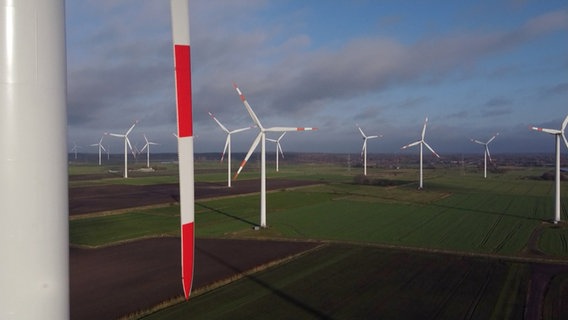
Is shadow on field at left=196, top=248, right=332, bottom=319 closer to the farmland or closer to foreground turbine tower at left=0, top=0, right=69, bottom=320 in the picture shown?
the farmland

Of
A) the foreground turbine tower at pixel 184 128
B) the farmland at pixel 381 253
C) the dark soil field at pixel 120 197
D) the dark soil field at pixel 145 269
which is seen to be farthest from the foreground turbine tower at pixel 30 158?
the dark soil field at pixel 120 197

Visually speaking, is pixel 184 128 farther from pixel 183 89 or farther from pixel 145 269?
pixel 145 269

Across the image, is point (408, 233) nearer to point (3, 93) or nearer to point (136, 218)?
point (136, 218)

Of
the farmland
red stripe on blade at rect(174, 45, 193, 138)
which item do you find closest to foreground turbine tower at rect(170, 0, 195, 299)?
red stripe on blade at rect(174, 45, 193, 138)

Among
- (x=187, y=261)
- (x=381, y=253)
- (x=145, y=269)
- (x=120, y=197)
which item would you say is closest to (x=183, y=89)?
(x=187, y=261)

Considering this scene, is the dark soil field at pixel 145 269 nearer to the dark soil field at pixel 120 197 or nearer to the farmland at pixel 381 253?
the farmland at pixel 381 253

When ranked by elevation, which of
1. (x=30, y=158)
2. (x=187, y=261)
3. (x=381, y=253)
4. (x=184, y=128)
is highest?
(x=184, y=128)

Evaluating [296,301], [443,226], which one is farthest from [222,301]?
[443,226]
